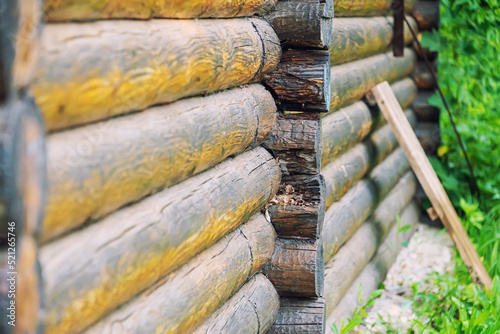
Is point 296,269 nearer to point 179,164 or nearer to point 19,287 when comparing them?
point 179,164

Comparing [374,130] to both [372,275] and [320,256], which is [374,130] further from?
[320,256]

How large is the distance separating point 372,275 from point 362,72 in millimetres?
1397

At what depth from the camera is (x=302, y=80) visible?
2.46 m

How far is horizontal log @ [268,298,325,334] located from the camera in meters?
2.49

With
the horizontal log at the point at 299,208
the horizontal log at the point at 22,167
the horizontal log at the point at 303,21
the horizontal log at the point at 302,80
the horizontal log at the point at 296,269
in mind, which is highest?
the horizontal log at the point at 22,167

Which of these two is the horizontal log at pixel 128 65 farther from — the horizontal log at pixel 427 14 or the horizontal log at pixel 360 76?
the horizontal log at pixel 427 14

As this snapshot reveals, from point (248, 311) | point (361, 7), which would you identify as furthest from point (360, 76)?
point (248, 311)

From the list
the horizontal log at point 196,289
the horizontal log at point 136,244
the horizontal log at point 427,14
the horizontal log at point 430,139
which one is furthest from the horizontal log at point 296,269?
the horizontal log at point 427,14

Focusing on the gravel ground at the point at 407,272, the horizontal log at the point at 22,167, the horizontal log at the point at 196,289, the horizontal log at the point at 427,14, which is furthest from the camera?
the horizontal log at the point at 427,14

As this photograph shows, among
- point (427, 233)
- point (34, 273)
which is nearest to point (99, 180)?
point (34, 273)

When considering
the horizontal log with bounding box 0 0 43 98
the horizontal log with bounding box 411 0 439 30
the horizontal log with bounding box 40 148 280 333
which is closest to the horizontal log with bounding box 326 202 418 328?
the horizontal log with bounding box 40 148 280 333

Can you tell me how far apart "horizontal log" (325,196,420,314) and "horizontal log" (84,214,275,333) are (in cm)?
82

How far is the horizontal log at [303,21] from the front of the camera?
7.81ft

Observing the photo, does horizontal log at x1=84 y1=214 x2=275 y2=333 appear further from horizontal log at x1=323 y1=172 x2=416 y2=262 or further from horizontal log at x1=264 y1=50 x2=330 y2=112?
horizontal log at x1=323 y1=172 x2=416 y2=262
